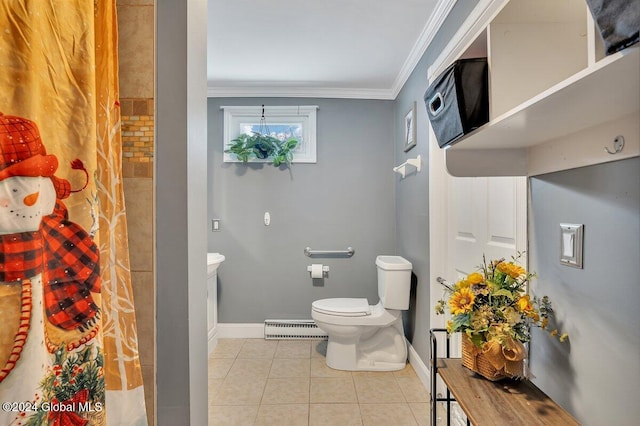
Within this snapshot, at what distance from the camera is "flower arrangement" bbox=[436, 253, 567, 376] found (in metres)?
1.02

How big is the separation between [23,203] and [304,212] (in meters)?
2.77

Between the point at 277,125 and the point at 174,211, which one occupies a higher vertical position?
the point at 277,125

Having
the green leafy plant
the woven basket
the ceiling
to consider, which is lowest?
the woven basket

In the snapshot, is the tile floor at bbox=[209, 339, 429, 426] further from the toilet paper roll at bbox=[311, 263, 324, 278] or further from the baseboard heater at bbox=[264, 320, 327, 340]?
the toilet paper roll at bbox=[311, 263, 324, 278]

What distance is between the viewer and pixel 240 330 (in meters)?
3.32

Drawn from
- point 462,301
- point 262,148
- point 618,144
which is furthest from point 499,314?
point 262,148

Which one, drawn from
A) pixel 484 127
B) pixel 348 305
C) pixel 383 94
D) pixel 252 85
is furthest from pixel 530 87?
pixel 252 85

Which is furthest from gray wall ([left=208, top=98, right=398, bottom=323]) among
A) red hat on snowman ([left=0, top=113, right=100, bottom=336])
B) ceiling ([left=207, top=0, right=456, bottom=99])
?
red hat on snowman ([left=0, top=113, right=100, bottom=336])

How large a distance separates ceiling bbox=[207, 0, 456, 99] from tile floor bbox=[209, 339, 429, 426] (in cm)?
227

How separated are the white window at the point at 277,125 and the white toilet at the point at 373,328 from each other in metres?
1.37

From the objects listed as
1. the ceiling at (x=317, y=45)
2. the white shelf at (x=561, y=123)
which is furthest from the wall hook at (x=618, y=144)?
the ceiling at (x=317, y=45)

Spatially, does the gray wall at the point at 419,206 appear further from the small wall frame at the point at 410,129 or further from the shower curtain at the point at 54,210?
the shower curtain at the point at 54,210

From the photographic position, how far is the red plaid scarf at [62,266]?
0.59 meters

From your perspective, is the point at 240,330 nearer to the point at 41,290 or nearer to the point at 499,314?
the point at 499,314
